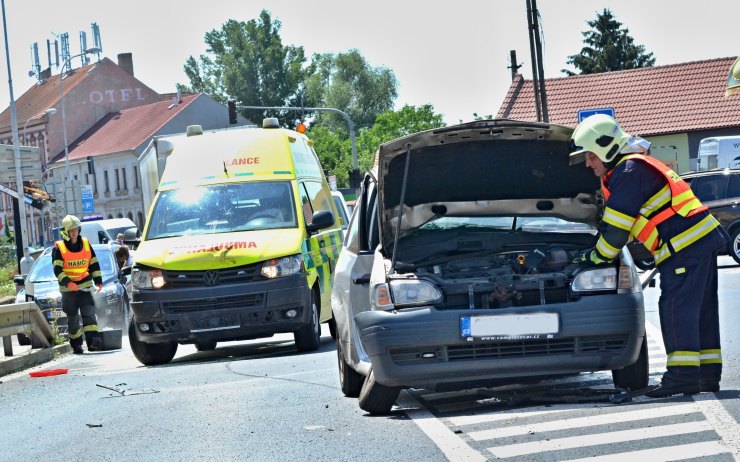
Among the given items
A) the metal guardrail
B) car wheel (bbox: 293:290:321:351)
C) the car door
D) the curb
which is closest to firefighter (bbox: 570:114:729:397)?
the car door

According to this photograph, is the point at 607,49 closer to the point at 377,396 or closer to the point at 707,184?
the point at 707,184

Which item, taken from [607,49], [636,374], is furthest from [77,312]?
[607,49]

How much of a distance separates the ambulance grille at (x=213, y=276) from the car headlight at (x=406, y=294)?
599 centimetres

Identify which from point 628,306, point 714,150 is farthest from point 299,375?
point 714,150

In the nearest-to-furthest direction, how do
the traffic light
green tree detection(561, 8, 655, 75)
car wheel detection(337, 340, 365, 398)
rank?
car wheel detection(337, 340, 365, 398)
the traffic light
green tree detection(561, 8, 655, 75)

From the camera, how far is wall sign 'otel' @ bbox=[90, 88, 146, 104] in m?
110

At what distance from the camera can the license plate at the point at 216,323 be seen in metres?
14.2

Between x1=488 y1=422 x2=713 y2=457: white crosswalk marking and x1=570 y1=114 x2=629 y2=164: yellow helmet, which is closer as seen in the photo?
x1=488 y1=422 x2=713 y2=457: white crosswalk marking

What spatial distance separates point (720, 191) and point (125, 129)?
271 ft

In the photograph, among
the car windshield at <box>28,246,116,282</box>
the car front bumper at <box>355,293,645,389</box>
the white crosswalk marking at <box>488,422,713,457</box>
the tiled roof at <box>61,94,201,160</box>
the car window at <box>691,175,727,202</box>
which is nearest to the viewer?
the white crosswalk marking at <box>488,422,713,457</box>

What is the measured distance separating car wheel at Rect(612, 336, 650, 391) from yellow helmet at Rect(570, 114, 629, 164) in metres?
1.23

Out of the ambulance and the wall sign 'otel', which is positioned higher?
the wall sign 'otel'

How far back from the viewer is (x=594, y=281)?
333 inches

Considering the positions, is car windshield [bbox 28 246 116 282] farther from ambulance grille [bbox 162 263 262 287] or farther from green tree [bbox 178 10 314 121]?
green tree [bbox 178 10 314 121]
